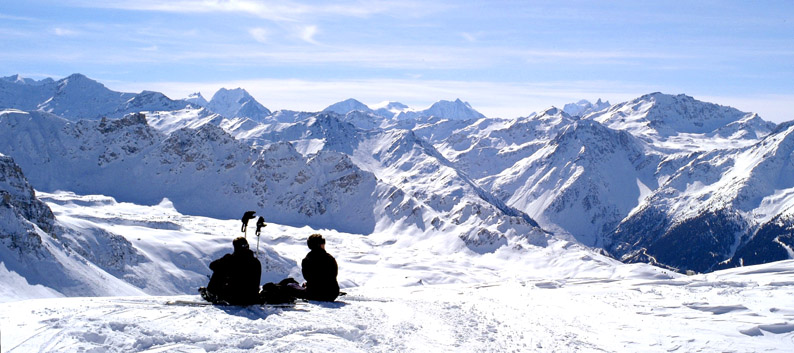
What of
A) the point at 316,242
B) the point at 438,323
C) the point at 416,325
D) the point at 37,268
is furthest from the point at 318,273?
the point at 37,268

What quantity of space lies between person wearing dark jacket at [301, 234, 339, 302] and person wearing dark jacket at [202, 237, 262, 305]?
2647mm

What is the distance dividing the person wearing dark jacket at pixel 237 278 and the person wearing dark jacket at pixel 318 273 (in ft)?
8.69

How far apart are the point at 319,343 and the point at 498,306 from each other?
12.3 meters

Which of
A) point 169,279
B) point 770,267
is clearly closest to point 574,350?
point 770,267

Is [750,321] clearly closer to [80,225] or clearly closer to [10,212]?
[10,212]

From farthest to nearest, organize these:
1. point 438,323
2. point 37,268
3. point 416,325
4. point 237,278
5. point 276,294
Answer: point 37,268, point 438,323, point 276,294, point 416,325, point 237,278

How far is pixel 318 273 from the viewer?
22.9 meters

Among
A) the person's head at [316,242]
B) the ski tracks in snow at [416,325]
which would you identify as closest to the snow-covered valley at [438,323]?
the ski tracks in snow at [416,325]

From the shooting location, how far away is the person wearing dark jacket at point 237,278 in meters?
20.1

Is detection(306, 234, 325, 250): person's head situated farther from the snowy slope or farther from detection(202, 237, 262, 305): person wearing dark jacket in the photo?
the snowy slope

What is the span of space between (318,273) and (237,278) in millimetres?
3585

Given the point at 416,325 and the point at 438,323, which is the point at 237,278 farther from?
the point at 438,323

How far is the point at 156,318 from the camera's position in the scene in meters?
17.1

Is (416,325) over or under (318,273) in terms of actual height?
under
